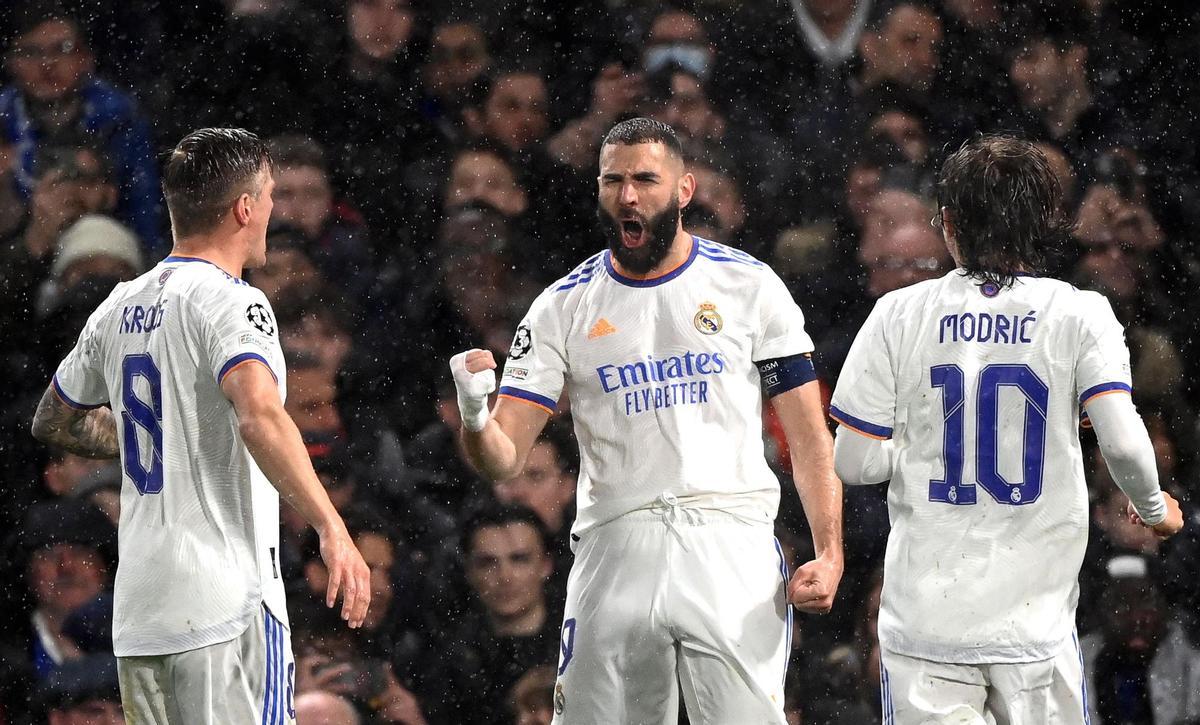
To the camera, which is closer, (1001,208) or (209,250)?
(1001,208)

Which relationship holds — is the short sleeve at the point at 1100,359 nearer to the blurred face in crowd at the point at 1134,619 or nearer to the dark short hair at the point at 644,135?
the dark short hair at the point at 644,135

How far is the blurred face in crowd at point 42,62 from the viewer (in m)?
5.20

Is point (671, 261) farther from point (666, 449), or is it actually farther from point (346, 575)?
point (346, 575)

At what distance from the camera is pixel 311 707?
4.75 metres

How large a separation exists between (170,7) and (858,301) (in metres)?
2.61

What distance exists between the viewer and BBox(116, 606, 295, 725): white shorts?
8.61 feet

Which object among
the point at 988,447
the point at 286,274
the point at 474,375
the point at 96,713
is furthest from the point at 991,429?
the point at 96,713

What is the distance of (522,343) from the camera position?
124 inches

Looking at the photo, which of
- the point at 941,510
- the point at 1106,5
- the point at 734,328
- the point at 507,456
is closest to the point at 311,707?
the point at 507,456

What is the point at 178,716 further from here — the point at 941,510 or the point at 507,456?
the point at 941,510

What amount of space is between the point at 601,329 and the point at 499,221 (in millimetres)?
2204

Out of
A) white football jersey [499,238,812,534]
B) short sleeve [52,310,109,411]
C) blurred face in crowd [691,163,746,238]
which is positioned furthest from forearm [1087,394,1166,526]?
blurred face in crowd [691,163,746,238]

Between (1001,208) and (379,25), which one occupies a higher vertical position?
(379,25)

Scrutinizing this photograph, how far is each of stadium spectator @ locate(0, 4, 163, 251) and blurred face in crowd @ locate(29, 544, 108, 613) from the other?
3.52ft
